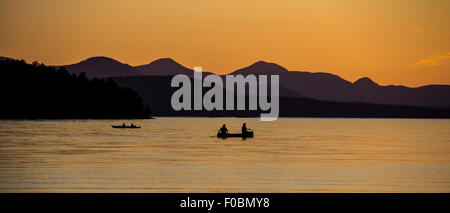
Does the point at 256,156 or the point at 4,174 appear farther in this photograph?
the point at 256,156

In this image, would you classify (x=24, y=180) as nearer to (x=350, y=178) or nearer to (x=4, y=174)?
(x=4, y=174)

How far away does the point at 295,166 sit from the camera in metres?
42.0

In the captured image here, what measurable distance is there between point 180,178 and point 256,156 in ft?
58.7

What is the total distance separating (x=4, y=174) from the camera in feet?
112

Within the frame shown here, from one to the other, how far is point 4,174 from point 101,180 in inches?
243
